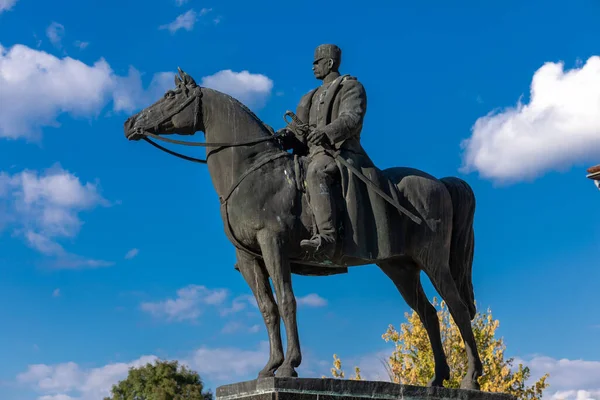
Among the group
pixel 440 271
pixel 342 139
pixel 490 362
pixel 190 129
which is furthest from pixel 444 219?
pixel 490 362

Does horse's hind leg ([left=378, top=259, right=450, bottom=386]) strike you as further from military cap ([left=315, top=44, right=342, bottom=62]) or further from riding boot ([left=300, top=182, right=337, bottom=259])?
military cap ([left=315, top=44, right=342, bottom=62])

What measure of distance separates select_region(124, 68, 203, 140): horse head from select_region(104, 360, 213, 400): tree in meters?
35.4

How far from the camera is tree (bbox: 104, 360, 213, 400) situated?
4338cm

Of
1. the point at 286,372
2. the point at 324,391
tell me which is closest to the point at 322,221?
the point at 286,372

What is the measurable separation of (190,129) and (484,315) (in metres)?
18.4

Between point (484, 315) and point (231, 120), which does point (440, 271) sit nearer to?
point (231, 120)

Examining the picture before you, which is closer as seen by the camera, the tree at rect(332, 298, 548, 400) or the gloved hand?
the gloved hand

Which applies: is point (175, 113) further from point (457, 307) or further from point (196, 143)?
point (457, 307)

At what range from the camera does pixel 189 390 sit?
4338cm

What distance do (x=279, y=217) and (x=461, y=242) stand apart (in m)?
2.91

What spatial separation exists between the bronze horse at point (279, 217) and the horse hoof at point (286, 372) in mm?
11

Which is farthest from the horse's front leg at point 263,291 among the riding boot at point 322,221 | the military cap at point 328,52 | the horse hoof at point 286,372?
the military cap at point 328,52

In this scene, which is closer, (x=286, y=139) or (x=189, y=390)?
(x=286, y=139)

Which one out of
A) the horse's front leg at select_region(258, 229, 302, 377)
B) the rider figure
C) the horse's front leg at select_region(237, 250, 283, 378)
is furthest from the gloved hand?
the horse's front leg at select_region(237, 250, 283, 378)
